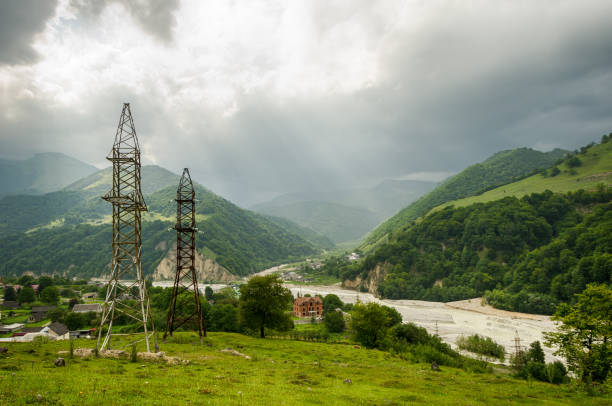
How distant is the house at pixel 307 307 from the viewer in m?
102

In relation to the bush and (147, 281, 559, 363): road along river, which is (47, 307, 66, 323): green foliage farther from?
the bush

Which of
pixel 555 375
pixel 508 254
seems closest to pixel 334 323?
pixel 555 375

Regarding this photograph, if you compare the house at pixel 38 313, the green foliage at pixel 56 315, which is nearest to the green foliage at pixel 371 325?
the green foliage at pixel 56 315

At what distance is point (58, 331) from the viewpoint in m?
61.6

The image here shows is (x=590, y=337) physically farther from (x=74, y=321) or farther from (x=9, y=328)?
(x=9, y=328)

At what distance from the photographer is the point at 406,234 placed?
182625mm

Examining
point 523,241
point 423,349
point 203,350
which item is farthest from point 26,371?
point 523,241

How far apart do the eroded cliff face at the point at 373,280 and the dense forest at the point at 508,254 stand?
1369 millimetres

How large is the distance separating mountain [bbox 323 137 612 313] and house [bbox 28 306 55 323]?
123824mm

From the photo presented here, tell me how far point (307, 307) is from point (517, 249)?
315ft

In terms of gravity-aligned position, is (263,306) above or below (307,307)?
above

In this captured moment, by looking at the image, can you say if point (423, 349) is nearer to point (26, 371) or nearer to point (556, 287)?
point (26, 371)

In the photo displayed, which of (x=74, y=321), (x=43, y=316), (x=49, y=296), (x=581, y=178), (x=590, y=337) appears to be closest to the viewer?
(x=590, y=337)

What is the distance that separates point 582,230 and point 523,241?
74.4 ft
